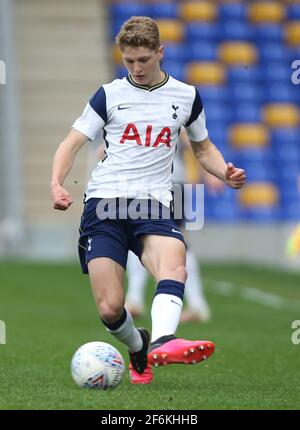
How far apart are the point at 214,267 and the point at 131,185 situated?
1236 centimetres

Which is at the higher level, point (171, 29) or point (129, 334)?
point (171, 29)

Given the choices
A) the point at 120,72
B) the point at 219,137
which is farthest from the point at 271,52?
the point at 120,72

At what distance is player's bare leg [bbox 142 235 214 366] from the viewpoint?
587 cm

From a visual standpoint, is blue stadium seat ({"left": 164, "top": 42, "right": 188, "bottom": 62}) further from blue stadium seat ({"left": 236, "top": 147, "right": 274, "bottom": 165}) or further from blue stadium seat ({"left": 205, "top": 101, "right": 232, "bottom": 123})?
blue stadium seat ({"left": 236, "top": 147, "right": 274, "bottom": 165})

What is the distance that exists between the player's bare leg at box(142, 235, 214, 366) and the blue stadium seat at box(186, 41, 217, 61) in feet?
58.5

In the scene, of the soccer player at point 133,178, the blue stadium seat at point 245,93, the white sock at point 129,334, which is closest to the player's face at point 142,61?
the soccer player at point 133,178

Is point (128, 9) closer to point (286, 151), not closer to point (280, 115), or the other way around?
point (280, 115)

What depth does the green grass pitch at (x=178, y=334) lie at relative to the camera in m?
5.79

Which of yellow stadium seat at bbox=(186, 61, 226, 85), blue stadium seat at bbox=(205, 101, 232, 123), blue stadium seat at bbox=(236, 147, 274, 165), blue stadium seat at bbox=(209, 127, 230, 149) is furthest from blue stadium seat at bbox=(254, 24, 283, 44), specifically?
blue stadium seat at bbox=(236, 147, 274, 165)

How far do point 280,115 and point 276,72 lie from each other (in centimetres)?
126

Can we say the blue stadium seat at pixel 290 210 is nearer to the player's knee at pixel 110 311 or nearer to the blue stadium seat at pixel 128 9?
the blue stadium seat at pixel 128 9

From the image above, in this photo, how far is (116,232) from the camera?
21.1 feet

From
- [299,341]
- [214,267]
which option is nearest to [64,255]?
[214,267]

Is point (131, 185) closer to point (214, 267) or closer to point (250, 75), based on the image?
point (214, 267)
